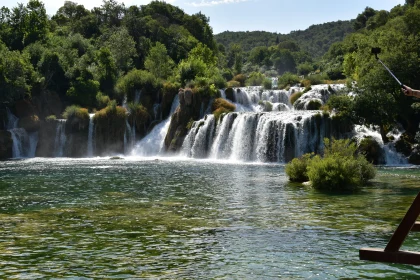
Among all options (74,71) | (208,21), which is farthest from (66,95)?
(208,21)

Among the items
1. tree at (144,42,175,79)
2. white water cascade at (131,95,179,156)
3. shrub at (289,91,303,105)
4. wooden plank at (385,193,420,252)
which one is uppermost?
tree at (144,42,175,79)

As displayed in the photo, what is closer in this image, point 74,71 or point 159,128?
point 159,128

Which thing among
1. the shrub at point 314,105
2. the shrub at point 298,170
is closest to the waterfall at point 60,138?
the shrub at point 314,105

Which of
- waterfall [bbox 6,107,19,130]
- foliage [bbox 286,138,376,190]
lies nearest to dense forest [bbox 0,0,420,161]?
waterfall [bbox 6,107,19,130]

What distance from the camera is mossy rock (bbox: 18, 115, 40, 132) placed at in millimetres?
63469

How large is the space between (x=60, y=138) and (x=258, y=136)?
2608 centimetres

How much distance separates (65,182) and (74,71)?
42.7 meters

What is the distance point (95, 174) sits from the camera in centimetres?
3809

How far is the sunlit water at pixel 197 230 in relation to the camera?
12.6 metres

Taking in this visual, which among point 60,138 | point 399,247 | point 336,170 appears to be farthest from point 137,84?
point 399,247

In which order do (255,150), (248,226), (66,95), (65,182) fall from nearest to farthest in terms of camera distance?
(248,226) < (65,182) < (255,150) < (66,95)

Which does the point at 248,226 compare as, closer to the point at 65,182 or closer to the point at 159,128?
the point at 65,182

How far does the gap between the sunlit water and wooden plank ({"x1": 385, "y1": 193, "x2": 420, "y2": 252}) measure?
445 centimetres

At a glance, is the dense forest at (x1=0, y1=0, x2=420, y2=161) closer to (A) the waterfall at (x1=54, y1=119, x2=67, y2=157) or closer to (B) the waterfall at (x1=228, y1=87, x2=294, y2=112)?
(A) the waterfall at (x1=54, y1=119, x2=67, y2=157)
